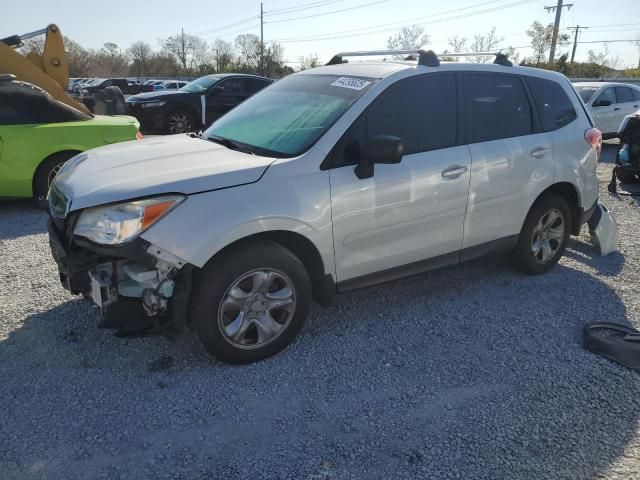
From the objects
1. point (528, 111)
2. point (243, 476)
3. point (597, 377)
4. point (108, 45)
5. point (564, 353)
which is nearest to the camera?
point (243, 476)

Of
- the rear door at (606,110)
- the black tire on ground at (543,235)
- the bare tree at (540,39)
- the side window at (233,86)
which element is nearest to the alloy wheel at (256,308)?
the black tire on ground at (543,235)

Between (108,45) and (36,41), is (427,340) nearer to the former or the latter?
(36,41)

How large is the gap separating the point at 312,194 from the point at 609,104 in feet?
42.7

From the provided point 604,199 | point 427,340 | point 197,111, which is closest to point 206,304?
point 427,340

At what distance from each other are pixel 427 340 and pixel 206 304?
160 centimetres

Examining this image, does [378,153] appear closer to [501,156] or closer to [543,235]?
[501,156]

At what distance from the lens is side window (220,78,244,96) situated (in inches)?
523

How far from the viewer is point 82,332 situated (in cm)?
360

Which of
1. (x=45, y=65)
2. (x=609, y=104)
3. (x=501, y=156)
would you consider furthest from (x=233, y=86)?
(x=501, y=156)

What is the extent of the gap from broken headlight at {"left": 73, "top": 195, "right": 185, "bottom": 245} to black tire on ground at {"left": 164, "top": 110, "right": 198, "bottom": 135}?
10.3 m

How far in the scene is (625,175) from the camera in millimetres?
8742

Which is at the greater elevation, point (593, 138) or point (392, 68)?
point (392, 68)

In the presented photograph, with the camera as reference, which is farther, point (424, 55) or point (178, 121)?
point (178, 121)

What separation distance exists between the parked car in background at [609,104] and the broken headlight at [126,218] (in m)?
13.2
